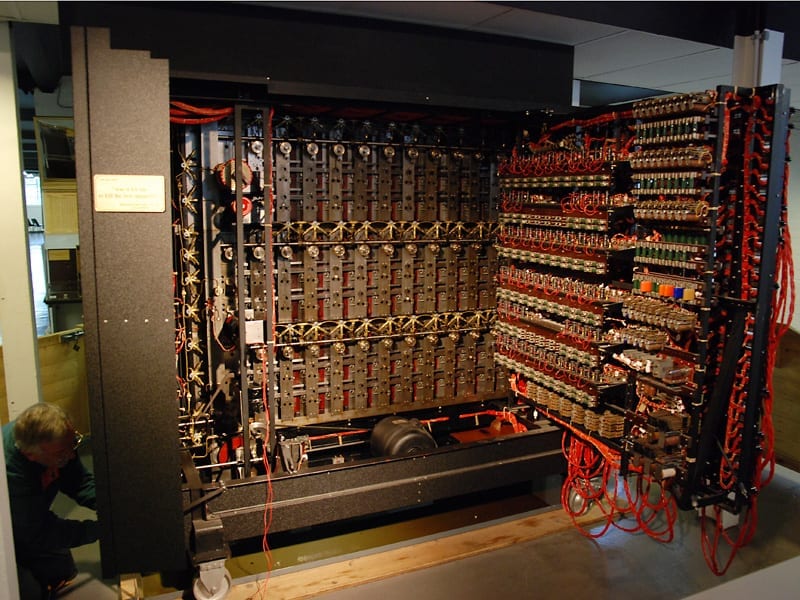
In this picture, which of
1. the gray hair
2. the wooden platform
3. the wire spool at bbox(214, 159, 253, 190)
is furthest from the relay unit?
the gray hair

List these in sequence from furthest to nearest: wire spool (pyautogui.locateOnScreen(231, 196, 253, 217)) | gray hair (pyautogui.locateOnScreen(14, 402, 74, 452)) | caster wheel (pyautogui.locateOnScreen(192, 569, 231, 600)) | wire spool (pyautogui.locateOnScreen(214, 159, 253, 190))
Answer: wire spool (pyautogui.locateOnScreen(231, 196, 253, 217))
wire spool (pyautogui.locateOnScreen(214, 159, 253, 190))
caster wheel (pyautogui.locateOnScreen(192, 569, 231, 600))
gray hair (pyautogui.locateOnScreen(14, 402, 74, 452))

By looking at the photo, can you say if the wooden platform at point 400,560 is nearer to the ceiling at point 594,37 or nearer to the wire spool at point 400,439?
the wire spool at point 400,439

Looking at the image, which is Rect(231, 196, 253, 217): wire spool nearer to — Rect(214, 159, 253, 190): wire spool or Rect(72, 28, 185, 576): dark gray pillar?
Rect(214, 159, 253, 190): wire spool

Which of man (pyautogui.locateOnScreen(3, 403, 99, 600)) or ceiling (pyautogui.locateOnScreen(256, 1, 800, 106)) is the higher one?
ceiling (pyautogui.locateOnScreen(256, 1, 800, 106))

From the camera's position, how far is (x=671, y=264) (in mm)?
3105

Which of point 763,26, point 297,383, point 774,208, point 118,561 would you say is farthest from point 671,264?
point 118,561

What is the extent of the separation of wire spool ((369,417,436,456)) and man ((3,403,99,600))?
1506 millimetres

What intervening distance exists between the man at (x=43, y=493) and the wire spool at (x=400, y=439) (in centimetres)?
151

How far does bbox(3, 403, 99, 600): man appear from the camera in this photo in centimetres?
278

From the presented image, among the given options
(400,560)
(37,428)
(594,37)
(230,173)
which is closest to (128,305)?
(37,428)

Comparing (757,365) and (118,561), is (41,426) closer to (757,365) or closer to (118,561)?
(118,561)

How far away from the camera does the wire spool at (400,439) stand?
359 centimetres

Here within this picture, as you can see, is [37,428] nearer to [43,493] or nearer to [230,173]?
[43,493]

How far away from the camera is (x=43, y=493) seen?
2932 mm
